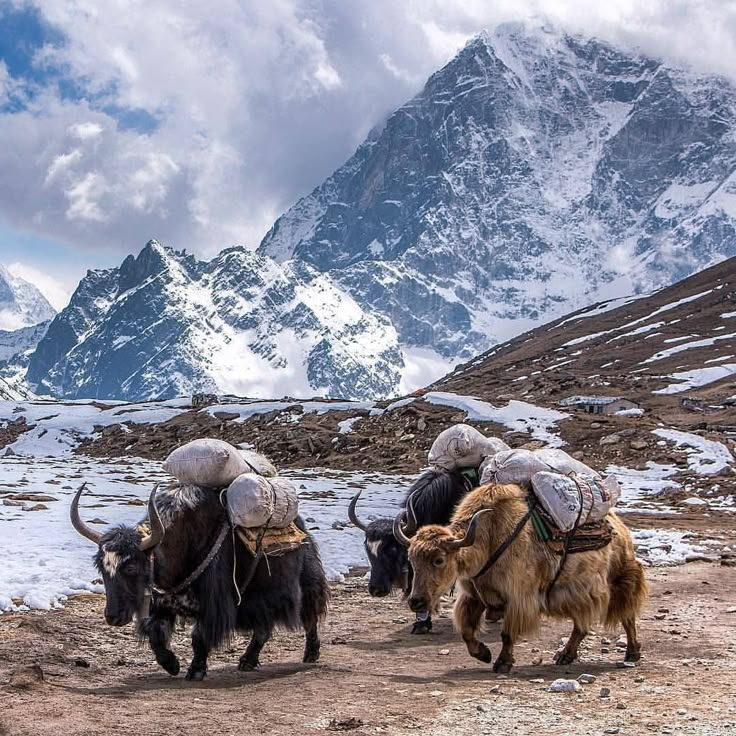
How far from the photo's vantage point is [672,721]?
16.3 ft

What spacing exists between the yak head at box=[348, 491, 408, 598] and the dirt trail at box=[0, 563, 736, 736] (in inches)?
17.8

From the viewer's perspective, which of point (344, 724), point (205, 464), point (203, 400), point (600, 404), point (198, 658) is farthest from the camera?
point (203, 400)

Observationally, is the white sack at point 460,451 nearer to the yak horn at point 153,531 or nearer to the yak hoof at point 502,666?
the yak hoof at point 502,666

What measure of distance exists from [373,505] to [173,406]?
108 ft

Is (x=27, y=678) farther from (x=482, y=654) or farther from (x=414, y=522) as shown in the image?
(x=414, y=522)

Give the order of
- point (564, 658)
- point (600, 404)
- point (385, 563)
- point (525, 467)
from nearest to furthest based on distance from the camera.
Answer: point (564, 658)
point (525, 467)
point (385, 563)
point (600, 404)

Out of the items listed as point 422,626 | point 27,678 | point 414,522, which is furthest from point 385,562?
point 27,678

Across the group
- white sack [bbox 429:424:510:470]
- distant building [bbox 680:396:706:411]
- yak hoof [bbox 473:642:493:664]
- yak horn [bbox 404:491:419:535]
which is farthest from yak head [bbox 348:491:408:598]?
distant building [bbox 680:396:706:411]

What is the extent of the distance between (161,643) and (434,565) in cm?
214

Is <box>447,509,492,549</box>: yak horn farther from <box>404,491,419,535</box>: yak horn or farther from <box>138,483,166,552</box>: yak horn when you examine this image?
<box>404,491,419,535</box>: yak horn

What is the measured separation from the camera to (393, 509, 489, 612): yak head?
6.91 metres

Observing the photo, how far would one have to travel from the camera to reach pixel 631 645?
7.47 meters

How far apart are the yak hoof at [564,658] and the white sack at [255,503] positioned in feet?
8.24

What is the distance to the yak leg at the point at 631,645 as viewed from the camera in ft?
24.3
